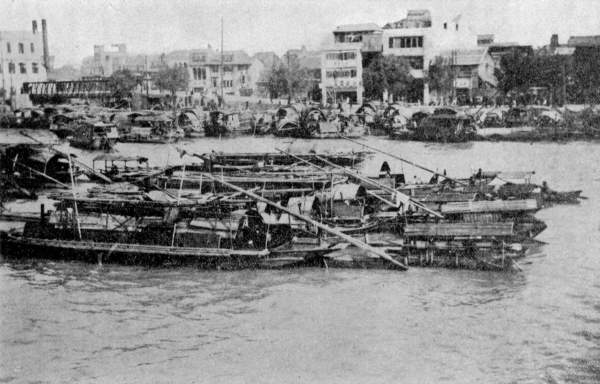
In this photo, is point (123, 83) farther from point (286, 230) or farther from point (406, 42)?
point (286, 230)

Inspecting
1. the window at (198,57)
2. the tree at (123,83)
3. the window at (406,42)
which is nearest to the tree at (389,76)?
the window at (406,42)

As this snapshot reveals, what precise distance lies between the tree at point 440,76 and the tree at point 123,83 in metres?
19.7

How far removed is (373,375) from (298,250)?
4.29 m

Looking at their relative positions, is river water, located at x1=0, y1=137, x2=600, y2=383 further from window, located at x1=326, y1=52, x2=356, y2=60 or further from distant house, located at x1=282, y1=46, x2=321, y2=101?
distant house, located at x1=282, y1=46, x2=321, y2=101

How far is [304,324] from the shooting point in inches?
411

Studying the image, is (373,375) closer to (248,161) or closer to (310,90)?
(248,161)

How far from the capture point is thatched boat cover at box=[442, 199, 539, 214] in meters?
13.6

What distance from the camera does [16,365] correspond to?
9.25m

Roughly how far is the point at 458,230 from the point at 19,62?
28.1m

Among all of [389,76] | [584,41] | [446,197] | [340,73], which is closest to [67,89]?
[340,73]

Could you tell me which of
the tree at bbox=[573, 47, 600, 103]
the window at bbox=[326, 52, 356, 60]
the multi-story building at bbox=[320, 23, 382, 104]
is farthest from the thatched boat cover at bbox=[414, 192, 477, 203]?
the window at bbox=[326, 52, 356, 60]

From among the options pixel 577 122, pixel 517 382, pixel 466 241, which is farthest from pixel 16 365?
pixel 577 122

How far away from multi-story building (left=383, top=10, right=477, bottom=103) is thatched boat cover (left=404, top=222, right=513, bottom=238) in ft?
84.1

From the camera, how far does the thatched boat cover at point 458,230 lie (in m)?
12.1
